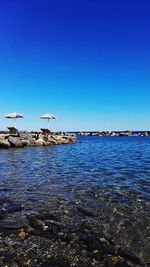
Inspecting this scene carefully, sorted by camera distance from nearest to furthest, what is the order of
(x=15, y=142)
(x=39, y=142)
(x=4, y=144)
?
1. (x=4, y=144)
2. (x=15, y=142)
3. (x=39, y=142)

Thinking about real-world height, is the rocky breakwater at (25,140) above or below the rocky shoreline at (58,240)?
above

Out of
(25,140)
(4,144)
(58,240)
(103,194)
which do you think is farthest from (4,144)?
(58,240)

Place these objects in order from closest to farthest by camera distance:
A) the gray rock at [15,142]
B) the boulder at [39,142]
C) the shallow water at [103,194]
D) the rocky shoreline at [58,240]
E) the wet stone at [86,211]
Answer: the rocky shoreline at [58,240] → the shallow water at [103,194] → the wet stone at [86,211] → the gray rock at [15,142] → the boulder at [39,142]

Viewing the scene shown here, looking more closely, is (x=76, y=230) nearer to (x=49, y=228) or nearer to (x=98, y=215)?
(x=49, y=228)

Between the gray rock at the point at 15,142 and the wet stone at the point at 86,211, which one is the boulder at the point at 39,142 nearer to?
the gray rock at the point at 15,142

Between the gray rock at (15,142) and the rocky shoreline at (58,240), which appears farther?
the gray rock at (15,142)

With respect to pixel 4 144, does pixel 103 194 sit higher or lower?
lower

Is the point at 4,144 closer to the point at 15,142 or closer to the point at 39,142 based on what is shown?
the point at 15,142

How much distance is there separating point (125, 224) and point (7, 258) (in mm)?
3351

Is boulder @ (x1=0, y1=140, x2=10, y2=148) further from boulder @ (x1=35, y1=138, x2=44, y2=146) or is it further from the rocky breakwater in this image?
boulder @ (x1=35, y1=138, x2=44, y2=146)

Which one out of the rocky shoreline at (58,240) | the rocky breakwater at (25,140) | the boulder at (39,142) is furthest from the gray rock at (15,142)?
the rocky shoreline at (58,240)

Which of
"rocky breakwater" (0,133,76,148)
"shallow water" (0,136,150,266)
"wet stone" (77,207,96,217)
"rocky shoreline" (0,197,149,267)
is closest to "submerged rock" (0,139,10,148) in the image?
"rocky breakwater" (0,133,76,148)

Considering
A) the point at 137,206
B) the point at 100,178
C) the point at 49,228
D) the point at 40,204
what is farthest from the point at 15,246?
the point at 100,178

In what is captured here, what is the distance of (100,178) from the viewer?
45.9 feet
